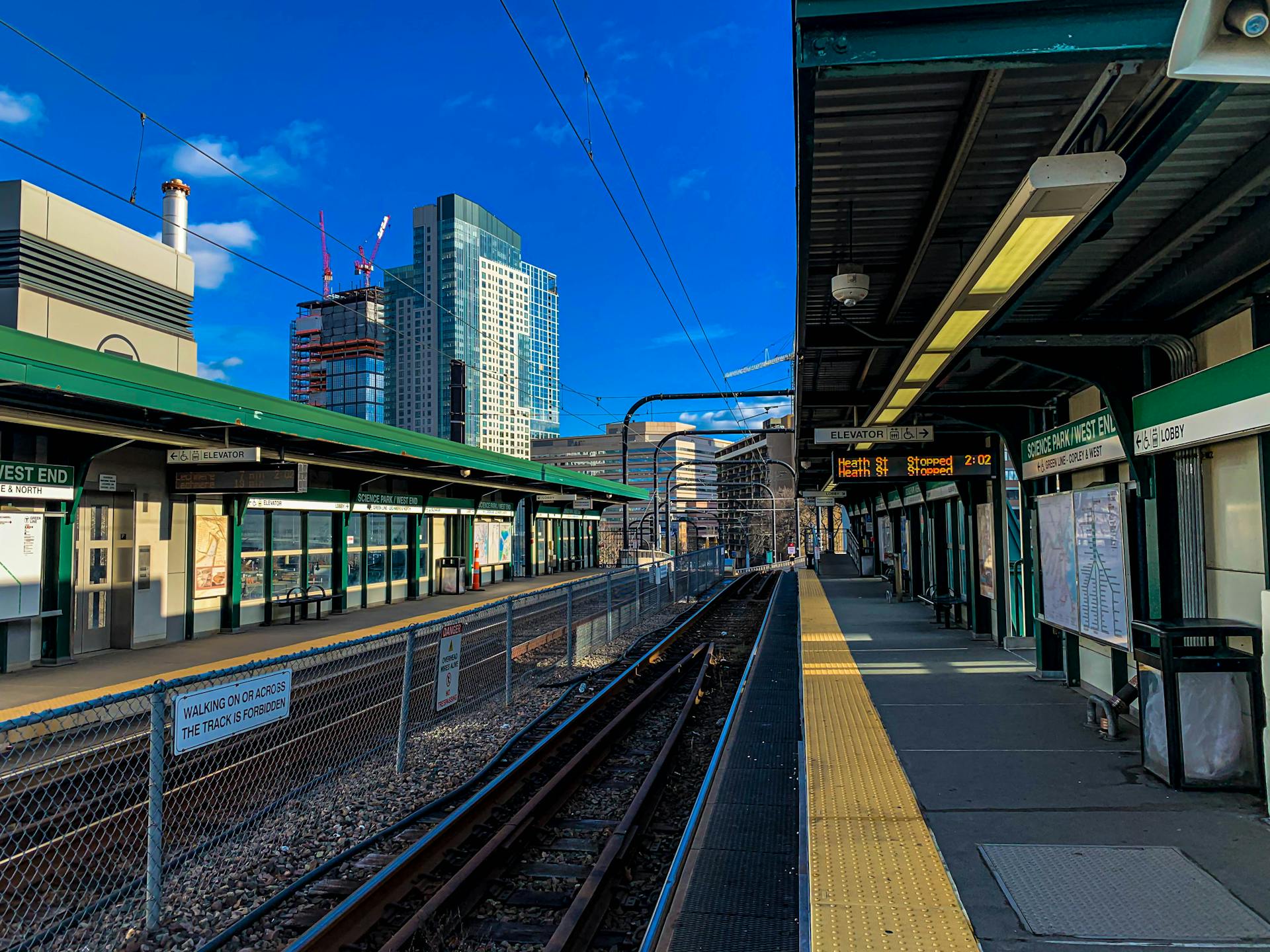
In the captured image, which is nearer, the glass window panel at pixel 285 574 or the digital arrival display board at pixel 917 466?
the digital arrival display board at pixel 917 466

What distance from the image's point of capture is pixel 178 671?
36.2ft

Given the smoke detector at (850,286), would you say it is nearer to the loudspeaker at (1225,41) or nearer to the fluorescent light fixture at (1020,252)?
the fluorescent light fixture at (1020,252)

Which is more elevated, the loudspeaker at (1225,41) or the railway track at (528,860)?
the loudspeaker at (1225,41)

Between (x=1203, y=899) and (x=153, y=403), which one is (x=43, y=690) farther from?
(x=1203, y=899)

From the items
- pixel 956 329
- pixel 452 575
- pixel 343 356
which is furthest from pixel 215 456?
pixel 343 356

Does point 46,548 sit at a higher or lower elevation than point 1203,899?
higher

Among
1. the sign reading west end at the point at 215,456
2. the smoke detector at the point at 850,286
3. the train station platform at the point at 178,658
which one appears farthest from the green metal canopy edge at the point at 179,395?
the smoke detector at the point at 850,286

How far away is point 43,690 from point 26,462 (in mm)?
3352

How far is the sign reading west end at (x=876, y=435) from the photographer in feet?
35.6

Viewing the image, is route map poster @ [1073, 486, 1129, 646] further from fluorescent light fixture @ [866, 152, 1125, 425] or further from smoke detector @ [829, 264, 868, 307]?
smoke detector @ [829, 264, 868, 307]

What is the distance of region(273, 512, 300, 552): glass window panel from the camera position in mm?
17406

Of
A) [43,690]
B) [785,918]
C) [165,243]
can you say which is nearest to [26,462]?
[43,690]

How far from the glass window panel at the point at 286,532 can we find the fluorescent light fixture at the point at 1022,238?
14.9m

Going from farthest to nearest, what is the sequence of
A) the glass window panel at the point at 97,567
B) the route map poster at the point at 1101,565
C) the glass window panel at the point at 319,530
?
the glass window panel at the point at 319,530, the glass window panel at the point at 97,567, the route map poster at the point at 1101,565
